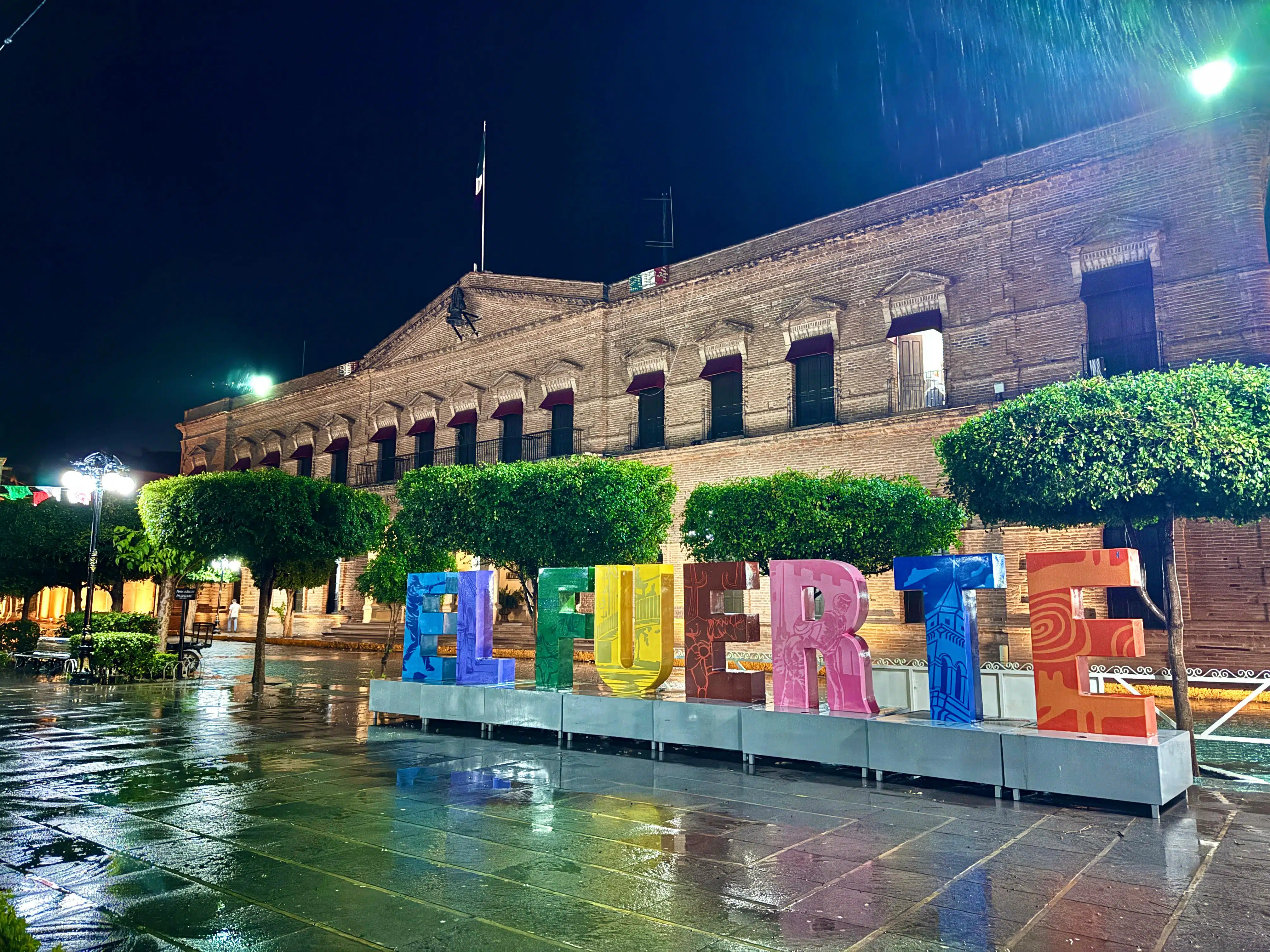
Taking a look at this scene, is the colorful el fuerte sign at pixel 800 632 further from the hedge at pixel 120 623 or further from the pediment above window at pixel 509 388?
the pediment above window at pixel 509 388

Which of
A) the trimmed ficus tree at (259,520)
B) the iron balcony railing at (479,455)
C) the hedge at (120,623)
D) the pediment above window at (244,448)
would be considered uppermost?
the pediment above window at (244,448)

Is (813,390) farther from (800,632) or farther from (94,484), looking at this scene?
(94,484)

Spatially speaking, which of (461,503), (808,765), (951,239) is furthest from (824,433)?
(808,765)

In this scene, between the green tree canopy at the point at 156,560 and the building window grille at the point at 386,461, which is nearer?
the green tree canopy at the point at 156,560

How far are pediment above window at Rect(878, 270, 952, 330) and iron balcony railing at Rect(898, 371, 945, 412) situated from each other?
4.65 feet

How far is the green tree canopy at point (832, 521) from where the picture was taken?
13.1 metres

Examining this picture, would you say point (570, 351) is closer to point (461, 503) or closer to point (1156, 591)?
point (461, 503)

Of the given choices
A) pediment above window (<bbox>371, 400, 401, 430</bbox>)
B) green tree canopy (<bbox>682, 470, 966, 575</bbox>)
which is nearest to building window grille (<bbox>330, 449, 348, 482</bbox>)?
pediment above window (<bbox>371, 400, 401, 430</bbox>)

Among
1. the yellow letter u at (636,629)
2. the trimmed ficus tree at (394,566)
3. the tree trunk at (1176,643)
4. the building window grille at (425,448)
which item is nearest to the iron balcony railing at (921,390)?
the tree trunk at (1176,643)

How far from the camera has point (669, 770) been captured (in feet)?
27.0

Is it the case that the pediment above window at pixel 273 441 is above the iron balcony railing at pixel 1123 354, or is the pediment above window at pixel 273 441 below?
above

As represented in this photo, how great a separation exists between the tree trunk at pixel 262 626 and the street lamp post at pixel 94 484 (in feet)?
10.0

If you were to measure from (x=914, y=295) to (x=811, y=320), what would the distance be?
2.59m

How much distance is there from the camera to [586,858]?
5.19 meters
